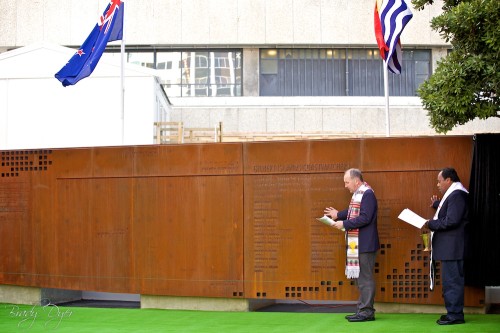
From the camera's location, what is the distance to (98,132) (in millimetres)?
23500

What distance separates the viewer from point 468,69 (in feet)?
38.5

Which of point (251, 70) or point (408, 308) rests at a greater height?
point (251, 70)

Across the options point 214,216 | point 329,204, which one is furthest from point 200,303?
point 329,204

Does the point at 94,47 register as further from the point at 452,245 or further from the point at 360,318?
the point at 452,245

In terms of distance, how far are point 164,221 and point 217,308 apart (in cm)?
148

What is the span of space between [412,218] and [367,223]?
563mm

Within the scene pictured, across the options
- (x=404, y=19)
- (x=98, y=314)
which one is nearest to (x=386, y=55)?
(x=404, y=19)

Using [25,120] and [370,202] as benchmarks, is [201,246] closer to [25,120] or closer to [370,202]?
[370,202]

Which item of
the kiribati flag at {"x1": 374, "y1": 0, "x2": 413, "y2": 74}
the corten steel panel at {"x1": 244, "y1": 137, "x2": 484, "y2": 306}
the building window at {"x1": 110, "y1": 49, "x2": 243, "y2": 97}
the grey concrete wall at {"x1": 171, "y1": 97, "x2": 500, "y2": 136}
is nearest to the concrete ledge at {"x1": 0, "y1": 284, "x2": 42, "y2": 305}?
the corten steel panel at {"x1": 244, "y1": 137, "x2": 484, "y2": 306}

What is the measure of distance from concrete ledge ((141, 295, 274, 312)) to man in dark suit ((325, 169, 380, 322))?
6.84ft

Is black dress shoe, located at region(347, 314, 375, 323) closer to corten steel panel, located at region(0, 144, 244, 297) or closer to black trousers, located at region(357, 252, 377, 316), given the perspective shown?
black trousers, located at region(357, 252, 377, 316)

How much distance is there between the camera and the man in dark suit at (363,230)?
36.4ft

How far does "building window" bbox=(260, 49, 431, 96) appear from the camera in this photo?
35.5m

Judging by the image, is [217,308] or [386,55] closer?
[217,308]
